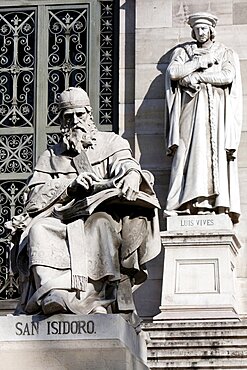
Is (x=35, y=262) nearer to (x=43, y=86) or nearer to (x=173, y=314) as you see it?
(x=173, y=314)

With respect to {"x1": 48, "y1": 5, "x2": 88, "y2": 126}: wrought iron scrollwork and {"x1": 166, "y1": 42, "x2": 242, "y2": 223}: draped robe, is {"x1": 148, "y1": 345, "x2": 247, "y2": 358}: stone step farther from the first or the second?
{"x1": 48, "y1": 5, "x2": 88, "y2": 126}: wrought iron scrollwork

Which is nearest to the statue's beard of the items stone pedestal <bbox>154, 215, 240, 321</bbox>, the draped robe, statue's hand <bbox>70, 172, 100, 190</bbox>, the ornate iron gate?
statue's hand <bbox>70, 172, 100, 190</bbox>

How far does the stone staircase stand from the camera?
13844 millimetres

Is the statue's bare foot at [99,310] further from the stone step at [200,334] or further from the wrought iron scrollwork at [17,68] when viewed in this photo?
the wrought iron scrollwork at [17,68]

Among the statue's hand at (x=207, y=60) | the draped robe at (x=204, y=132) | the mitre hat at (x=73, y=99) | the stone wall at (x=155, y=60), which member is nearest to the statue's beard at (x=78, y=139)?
the mitre hat at (x=73, y=99)

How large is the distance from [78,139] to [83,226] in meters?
0.94

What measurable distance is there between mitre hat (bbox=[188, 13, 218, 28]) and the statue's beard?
10.0 feet

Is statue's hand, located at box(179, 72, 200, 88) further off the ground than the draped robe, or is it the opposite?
statue's hand, located at box(179, 72, 200, 88)

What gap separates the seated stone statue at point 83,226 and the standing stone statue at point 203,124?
226 centimetres

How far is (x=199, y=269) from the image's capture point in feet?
49.2

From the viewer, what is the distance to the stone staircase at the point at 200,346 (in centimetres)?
1384

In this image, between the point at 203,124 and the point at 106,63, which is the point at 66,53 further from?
the point at 203,124

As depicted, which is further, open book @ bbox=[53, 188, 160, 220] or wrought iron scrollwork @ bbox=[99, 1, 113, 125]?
wrought iron scrollwork @ bbox=[99, 1, 113, 125]

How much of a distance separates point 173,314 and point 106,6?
4.00 meters
